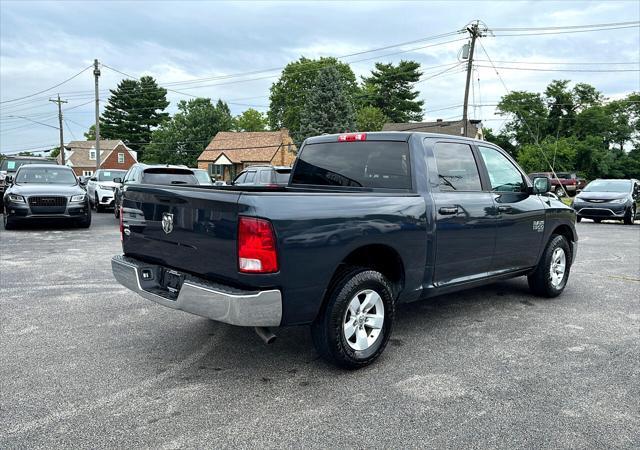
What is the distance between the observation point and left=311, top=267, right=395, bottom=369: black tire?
3.64 m

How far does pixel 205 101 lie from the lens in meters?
81.6

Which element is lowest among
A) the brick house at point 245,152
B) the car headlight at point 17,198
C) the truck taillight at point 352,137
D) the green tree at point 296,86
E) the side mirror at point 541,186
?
the car headlight at point 17,198

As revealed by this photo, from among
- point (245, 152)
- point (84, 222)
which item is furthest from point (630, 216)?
point (245, 152)

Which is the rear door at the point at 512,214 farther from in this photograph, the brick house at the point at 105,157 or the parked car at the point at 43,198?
the brick house at the point at 105,157

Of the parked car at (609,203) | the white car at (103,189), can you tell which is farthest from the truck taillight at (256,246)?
the parked car at (609,203)

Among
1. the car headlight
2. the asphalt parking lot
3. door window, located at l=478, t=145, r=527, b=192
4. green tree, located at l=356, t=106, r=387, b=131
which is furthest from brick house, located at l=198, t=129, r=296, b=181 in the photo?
the asphalt parking lot

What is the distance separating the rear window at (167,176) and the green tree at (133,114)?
82323 mm

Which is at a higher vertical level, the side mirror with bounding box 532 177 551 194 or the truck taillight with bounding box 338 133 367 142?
the truck taillight with bounding box 338 133 367 142

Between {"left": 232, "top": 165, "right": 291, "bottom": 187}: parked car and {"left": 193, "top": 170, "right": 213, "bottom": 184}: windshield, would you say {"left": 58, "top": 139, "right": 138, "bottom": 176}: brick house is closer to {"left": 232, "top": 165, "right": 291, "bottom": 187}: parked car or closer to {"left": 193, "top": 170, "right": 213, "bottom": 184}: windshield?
{"left": 193, "top": 170, "right": 213, "bottom": 184}: windshield

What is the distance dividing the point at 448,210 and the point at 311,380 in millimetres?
1945

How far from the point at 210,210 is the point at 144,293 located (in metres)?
1.04

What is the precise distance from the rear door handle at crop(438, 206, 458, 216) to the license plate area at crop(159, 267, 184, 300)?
2.28m

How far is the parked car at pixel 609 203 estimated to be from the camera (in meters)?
16.7

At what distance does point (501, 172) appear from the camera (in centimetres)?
550
